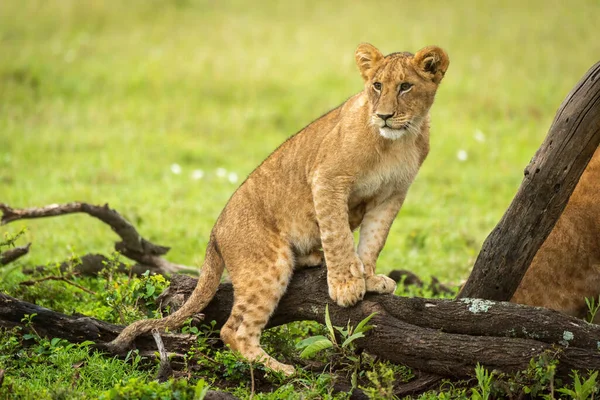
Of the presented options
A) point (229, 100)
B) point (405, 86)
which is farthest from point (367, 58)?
point (229, 100)

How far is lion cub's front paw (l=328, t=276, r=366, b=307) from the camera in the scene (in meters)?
5.01

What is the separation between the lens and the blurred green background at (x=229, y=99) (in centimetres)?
948

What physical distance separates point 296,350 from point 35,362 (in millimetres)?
1542

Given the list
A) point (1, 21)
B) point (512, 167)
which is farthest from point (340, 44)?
point (1, 21)

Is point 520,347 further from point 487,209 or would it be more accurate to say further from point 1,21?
point 1,21

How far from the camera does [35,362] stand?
4938 millimetres

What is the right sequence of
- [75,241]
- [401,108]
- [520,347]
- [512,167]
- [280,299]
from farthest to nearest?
[512,167]
[75,241]
[280,299]
[401,108]
[520,347]

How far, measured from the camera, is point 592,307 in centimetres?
530

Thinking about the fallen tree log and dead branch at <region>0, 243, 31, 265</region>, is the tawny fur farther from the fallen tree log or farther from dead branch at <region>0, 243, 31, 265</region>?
dead branch at <region>0, 243, 31, 265</region>

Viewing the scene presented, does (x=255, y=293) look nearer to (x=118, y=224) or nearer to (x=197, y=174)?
(x=118, y=224)

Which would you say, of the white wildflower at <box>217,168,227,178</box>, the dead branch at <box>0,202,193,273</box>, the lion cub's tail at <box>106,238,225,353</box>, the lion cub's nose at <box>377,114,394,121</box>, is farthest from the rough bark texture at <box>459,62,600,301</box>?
the white wildflower at <box>217,168,227,178</box>

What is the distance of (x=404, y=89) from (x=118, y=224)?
8.36 ft

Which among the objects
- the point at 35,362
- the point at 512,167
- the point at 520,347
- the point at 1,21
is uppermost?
the point at 1,21

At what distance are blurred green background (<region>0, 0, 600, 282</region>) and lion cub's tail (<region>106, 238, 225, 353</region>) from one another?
2.79 m
